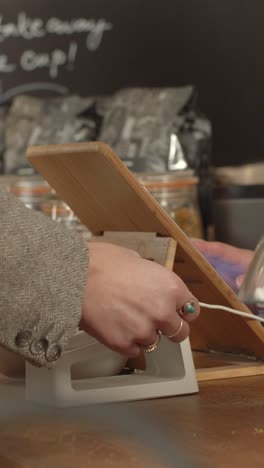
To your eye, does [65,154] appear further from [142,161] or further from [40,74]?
[40,74]

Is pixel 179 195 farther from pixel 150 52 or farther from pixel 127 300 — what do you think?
pixel 127 300

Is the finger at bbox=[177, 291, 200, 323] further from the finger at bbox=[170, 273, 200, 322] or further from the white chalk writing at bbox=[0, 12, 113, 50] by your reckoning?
the white chalk writing at bbox=[0, 12, 113, 50]

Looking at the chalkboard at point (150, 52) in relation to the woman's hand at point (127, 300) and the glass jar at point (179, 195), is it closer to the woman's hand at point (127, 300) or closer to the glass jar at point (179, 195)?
the glass jar at point (179, 195)

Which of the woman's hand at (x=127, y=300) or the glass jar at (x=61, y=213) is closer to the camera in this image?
the woman's hand at (x=127, y=300)

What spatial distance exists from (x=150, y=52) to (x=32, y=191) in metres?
0.75

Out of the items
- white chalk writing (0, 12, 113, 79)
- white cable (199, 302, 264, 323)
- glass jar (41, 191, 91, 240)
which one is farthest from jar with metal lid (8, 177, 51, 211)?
white cable (199, 302, 264, 323)

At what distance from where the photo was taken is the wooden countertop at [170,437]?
0.78m

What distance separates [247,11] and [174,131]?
0.43 m

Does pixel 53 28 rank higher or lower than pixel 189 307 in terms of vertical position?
lower

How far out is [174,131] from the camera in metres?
2.31

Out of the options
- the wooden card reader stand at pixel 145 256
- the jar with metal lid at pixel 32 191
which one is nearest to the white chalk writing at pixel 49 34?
the jar with metal lid at pixel 32 191

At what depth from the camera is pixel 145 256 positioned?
1106mm

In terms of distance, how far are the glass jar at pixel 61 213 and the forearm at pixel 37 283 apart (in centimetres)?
95

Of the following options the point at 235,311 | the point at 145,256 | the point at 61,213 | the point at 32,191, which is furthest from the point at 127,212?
the point at 32,191
